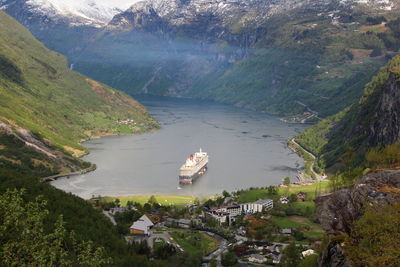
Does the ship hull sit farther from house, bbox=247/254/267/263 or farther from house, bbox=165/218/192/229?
house, bbox=247/254/267/263

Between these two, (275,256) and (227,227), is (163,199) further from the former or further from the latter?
(275,256)

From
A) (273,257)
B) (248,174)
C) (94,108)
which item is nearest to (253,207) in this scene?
(273,257)

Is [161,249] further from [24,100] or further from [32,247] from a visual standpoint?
[24,100]

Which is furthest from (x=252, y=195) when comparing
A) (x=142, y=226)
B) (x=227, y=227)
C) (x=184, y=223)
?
(x=142, y=226)

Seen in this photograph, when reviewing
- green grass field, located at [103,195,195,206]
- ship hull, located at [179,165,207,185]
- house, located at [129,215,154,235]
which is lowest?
ship hull, located at [179,165,207,185]

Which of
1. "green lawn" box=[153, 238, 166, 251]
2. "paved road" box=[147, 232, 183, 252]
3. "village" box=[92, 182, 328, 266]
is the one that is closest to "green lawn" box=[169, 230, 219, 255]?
"village" box=[92, 182, 328, 266]

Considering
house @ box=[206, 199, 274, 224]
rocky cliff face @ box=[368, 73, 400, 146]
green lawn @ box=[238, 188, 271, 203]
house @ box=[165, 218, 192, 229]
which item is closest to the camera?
house @ box=[165, 218, 192, 229]
